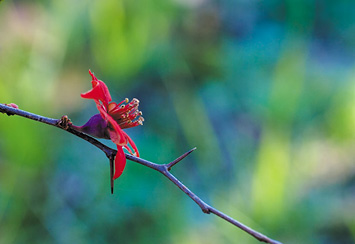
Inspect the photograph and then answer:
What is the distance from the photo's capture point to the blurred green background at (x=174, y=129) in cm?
126

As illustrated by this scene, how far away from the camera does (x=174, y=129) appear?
153 cm

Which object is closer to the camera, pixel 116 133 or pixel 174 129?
pixel 116 133

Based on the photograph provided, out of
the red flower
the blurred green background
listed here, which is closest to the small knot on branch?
the red flower

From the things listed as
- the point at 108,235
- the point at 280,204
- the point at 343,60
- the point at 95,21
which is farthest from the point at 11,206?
the point at 343,60

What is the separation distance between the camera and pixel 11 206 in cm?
125

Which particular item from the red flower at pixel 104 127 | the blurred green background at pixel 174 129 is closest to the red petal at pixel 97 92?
the red flower at pixel 104 127

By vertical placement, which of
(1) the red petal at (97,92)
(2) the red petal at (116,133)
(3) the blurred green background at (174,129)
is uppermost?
(3) the blurred green background at (174,129)

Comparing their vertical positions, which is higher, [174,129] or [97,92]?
[174,129]

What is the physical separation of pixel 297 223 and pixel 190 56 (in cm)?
78

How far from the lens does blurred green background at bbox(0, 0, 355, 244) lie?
126 centimetres

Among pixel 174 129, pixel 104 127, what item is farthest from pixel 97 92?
pixel 174 129

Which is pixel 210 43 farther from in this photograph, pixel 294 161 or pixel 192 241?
pixel 192 241

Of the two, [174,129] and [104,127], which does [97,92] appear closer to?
[104,127]

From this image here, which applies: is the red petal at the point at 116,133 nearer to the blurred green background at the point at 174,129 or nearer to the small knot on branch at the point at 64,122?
the small knot on branch at the point at 64,122
